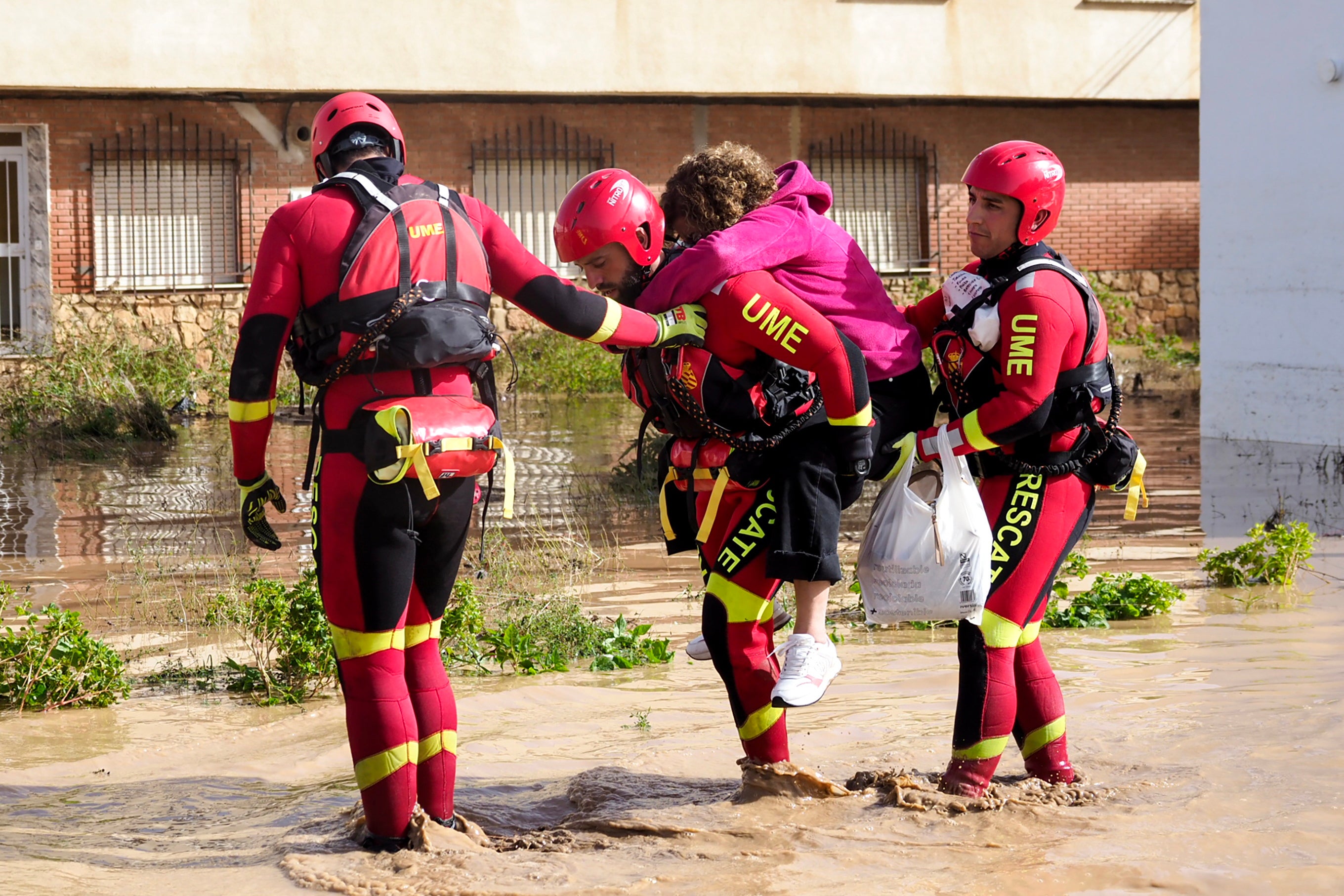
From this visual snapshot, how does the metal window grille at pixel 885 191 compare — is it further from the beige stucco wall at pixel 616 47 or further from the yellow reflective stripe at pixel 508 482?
the yellow reflective stripe at pixel 508 482

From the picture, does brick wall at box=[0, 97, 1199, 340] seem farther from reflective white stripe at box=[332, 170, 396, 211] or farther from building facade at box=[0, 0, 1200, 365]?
reflective white stripe at box=[332, 170, 396, 211]

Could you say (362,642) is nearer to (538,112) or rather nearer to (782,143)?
(538,112)

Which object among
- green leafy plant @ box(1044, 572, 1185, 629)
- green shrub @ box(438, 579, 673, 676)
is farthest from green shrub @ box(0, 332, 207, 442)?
green leafy plant @ box(1044, 572, 1185, 629)

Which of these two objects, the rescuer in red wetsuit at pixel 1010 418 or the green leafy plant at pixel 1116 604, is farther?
the green leafy plant at pixel 1116 604

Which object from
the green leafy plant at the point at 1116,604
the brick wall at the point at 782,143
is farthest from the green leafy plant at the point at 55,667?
the brick wall at the point at 782,143

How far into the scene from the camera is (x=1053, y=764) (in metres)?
4.56

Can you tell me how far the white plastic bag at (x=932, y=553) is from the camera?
416 centimetres

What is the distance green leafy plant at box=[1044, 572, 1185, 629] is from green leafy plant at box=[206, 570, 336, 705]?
356 centimetres

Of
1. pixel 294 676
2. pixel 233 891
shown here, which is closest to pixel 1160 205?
pixel 294 676

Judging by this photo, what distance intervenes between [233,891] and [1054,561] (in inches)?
100

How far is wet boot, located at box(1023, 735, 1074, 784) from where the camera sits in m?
4.56

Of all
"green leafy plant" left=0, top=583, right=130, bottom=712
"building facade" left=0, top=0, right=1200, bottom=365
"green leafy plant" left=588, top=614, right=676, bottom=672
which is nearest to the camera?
"green leafy plant" left=0, top=583, right=130, bottom=712

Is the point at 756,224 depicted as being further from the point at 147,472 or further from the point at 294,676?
the point at 147,472

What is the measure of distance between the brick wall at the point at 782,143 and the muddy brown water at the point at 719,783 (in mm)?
12381
